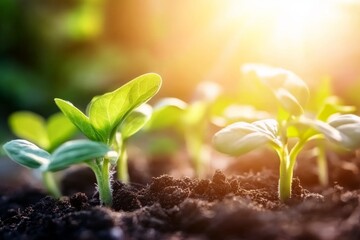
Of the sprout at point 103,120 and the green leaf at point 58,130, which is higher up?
the green leaf at point 58,130

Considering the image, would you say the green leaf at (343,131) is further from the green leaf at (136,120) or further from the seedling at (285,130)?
the green leaf at (136,120)

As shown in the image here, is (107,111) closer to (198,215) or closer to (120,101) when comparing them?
(120,101)

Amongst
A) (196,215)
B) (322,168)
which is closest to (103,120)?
(196,215)

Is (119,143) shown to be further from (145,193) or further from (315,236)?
(315,236)

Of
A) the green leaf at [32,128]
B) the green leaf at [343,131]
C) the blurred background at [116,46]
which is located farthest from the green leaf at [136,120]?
the blurred background at [116,46]

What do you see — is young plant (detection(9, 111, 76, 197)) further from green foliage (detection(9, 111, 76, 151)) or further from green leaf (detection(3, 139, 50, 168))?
green leaf (detection(3, 139, 50, 168))
